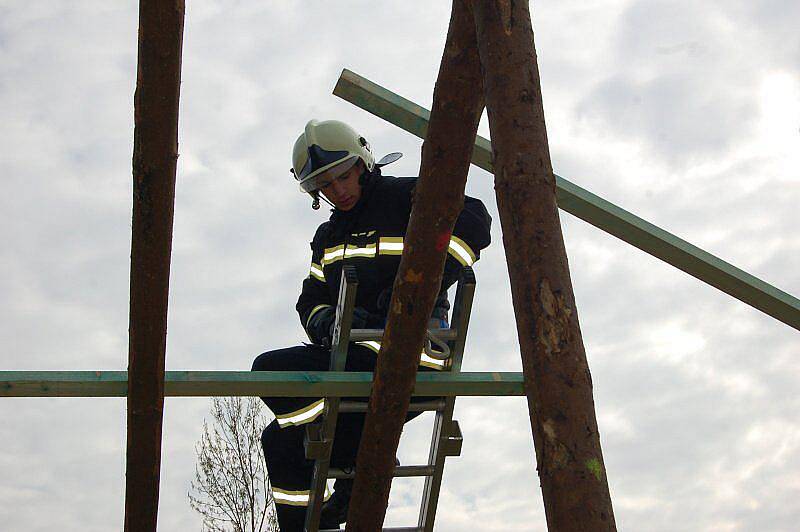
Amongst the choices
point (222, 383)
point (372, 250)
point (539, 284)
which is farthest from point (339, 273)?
point (539, 284)

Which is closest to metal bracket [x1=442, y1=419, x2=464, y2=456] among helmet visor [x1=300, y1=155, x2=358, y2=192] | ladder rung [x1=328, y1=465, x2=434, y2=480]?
ladder rung [x1=328, y1=465, x2=434, y2=480]

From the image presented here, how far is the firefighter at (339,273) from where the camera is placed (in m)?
4.06

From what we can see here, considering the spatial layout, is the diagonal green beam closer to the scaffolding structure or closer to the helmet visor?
the scaffolding structure

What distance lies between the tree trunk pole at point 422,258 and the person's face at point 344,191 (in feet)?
3.19

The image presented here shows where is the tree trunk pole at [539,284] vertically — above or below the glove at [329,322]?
below

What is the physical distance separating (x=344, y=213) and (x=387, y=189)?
0.23m

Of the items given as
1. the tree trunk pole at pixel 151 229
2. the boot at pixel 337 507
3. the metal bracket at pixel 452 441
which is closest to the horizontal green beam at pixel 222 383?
the tree trunk pole at pixel 151 229

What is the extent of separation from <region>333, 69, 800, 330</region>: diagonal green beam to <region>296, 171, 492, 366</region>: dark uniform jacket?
1.12 ft

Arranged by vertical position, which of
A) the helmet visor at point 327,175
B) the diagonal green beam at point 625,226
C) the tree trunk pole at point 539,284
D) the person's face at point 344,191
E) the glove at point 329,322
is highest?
the helmet visor at point 327,175

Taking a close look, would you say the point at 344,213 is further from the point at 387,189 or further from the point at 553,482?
the point at 553,482

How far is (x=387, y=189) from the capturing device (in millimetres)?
4430

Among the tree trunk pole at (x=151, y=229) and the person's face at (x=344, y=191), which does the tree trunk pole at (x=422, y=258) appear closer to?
the tree trunk pole at (x=151, y=229)

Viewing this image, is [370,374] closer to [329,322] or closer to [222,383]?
[329,322]

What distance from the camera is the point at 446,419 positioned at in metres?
3.97
